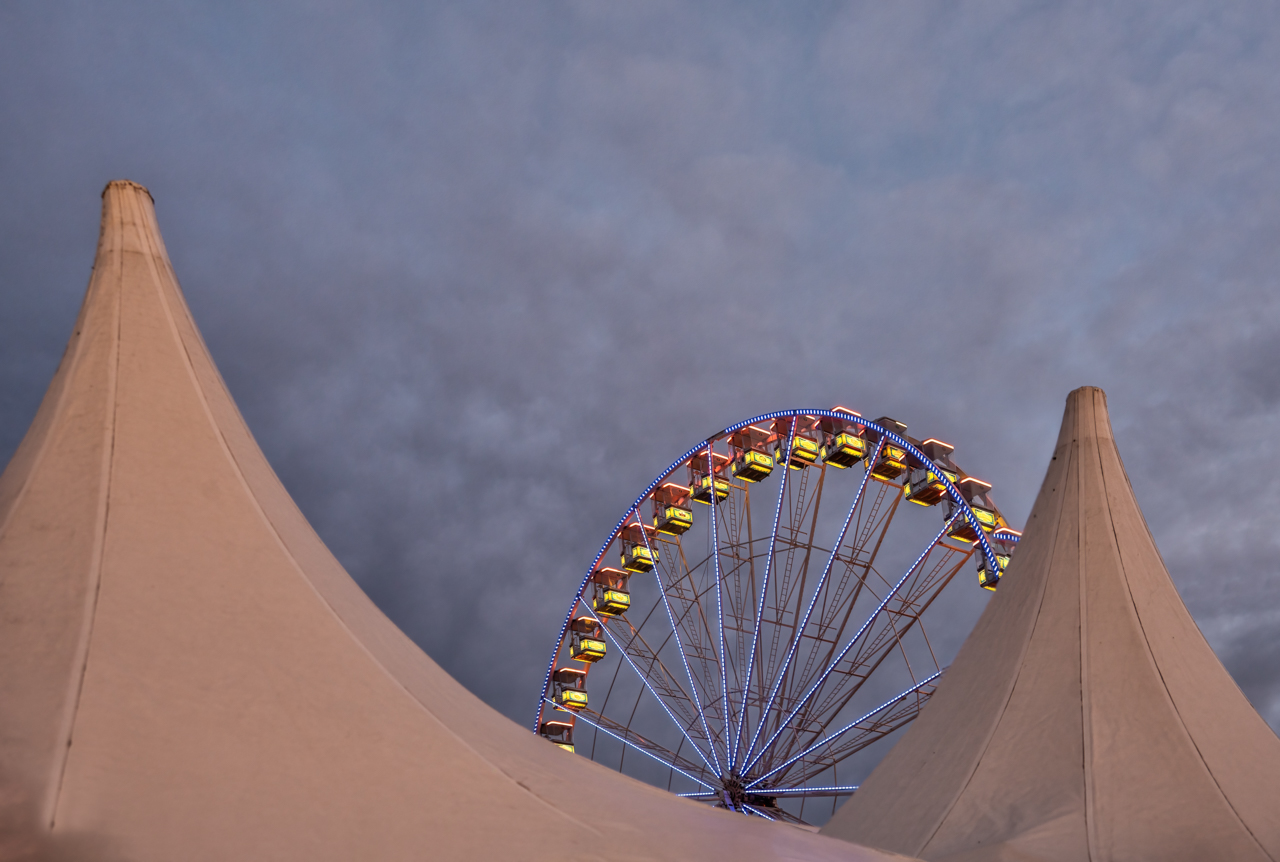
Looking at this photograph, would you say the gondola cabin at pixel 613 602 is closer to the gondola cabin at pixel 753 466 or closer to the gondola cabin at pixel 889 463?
the gondola cabin at pixel 753 466

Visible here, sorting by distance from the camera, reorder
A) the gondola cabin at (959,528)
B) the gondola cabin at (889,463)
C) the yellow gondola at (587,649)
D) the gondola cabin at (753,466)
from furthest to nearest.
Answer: the yellow gondola at (587,649) → the gondola cabin at (753,466) → the gondola cabin at (889,463) → the gondola cabin at (959,528)

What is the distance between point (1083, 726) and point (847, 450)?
9283 mm

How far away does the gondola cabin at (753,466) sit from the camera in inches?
790

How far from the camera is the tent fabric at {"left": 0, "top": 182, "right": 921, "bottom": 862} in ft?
16.9

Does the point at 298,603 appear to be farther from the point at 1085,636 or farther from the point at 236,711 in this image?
the point at 1085,636

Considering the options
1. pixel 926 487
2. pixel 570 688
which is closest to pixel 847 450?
pixel 926 487

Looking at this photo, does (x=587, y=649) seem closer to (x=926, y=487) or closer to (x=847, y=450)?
(x=847, y=450)

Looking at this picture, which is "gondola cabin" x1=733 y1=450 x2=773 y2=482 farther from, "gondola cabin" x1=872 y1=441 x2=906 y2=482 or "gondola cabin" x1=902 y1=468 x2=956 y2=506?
"gondola cabin" x1=902 y1=468 x2=956 y2=506

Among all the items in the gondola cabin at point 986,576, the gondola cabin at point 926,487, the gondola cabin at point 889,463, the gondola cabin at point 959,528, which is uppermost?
the gondola cabin at point 889,463

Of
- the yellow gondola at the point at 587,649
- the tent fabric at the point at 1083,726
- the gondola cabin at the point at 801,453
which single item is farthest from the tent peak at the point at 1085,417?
the yellow gondola at the point at 587,649

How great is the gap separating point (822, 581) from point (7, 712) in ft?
45.8

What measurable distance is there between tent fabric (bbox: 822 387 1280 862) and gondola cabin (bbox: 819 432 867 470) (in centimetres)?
672

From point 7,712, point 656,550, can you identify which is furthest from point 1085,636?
point 656,550

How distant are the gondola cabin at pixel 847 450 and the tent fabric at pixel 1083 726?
22.1ft
